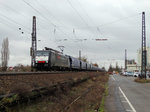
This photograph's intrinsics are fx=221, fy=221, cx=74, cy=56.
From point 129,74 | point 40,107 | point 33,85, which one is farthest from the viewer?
point 129,74

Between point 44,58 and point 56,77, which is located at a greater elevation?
point 44,58

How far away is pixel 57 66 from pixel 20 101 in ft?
64.2

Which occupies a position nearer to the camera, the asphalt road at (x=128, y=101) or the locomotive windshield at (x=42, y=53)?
the asphalt road at (x=128, y=101)

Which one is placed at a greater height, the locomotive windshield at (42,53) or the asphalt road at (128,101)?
the locomotive windshield at (42,53)

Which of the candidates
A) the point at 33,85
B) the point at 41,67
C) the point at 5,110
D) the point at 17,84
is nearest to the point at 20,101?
the point at 17,84

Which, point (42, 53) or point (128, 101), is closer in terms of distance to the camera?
point (128, 101)

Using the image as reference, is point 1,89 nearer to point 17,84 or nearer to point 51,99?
point 17,84

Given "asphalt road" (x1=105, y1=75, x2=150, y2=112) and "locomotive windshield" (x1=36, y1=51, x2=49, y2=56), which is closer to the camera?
"asphalt road" (x1=105, y1=75, x2=150, y2=112)

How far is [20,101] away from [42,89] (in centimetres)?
277

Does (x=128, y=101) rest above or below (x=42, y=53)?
below

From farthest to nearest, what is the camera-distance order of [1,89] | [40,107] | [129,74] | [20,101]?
[129,74] → [40,107] → [20,101] → [1,89]

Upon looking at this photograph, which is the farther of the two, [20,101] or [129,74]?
[129,74]

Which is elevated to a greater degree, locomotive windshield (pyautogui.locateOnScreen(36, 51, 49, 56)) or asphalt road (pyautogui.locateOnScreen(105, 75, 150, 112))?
locomotive windshield (pyautogui.locateOnScreen(36, 51, 49, 56))

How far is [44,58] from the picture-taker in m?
25.7
